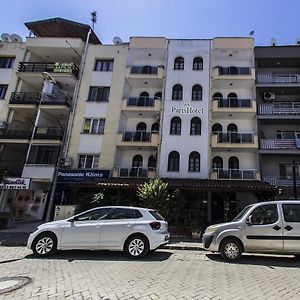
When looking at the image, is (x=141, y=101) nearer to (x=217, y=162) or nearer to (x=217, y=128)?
(x=217, y=128)

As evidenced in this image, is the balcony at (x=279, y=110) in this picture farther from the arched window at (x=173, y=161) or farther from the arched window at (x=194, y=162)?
the arched window at (x=173, y=161)

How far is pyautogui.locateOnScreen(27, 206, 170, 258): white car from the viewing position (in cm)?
826

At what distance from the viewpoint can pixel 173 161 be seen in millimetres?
20422

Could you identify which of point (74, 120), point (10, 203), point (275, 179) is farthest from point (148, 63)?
point (10, 203)

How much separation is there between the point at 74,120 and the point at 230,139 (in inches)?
540

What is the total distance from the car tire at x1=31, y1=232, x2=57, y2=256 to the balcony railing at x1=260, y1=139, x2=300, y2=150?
17122mm

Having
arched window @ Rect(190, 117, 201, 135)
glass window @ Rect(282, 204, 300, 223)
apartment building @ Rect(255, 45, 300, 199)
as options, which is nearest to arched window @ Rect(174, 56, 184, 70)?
arched window @ Rect(190, 117, 201, 135)

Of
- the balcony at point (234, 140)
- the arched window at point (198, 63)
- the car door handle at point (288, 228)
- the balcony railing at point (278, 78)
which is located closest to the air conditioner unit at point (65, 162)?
the balcony at point (234, 140)

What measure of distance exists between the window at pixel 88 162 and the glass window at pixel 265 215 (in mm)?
14970

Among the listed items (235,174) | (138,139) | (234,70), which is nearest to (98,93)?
(138,139)

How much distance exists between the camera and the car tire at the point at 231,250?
801 centimetres

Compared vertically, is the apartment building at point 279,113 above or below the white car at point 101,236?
above

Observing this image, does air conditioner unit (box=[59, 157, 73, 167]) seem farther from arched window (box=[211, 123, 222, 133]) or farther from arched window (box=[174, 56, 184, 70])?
arched window (box=[174, 56, 184, 70])

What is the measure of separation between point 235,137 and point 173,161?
5.42 metres
